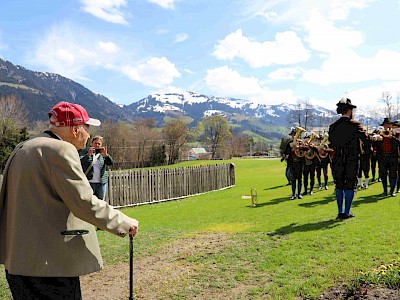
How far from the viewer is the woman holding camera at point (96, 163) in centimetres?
1116

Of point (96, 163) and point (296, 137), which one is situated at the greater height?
point (296, 137)

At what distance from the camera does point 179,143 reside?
87688 millimetres

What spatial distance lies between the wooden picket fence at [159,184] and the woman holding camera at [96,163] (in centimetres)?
655

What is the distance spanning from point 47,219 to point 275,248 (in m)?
Result: 5.44

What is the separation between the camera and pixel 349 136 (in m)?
9.55

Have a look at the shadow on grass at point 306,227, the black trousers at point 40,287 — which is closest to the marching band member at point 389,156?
the shadow on grass at point 306,227

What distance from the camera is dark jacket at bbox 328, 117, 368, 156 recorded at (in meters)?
9.50

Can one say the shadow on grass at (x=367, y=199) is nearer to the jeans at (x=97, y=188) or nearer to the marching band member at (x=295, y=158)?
the marching band member at (x=295, y=158)

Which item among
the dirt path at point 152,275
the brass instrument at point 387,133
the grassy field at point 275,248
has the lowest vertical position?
the dirt path at point 152,275

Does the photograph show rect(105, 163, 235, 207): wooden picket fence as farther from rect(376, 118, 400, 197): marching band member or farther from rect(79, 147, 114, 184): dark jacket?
rect(376, 118, 400, 197): marching band member

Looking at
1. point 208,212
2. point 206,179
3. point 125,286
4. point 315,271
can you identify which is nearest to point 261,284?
point 315,271

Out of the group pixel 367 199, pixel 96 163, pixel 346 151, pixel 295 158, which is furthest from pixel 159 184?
pixel 346 151

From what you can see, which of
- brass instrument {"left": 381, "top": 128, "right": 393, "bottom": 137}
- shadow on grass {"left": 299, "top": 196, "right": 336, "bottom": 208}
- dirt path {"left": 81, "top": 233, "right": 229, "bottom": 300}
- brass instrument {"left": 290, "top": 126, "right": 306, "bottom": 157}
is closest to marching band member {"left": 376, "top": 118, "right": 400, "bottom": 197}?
brass instrument {"left": 381, "top": 128, "right": 393, "bottom": 137}

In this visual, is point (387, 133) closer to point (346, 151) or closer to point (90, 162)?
point (346, 151)
